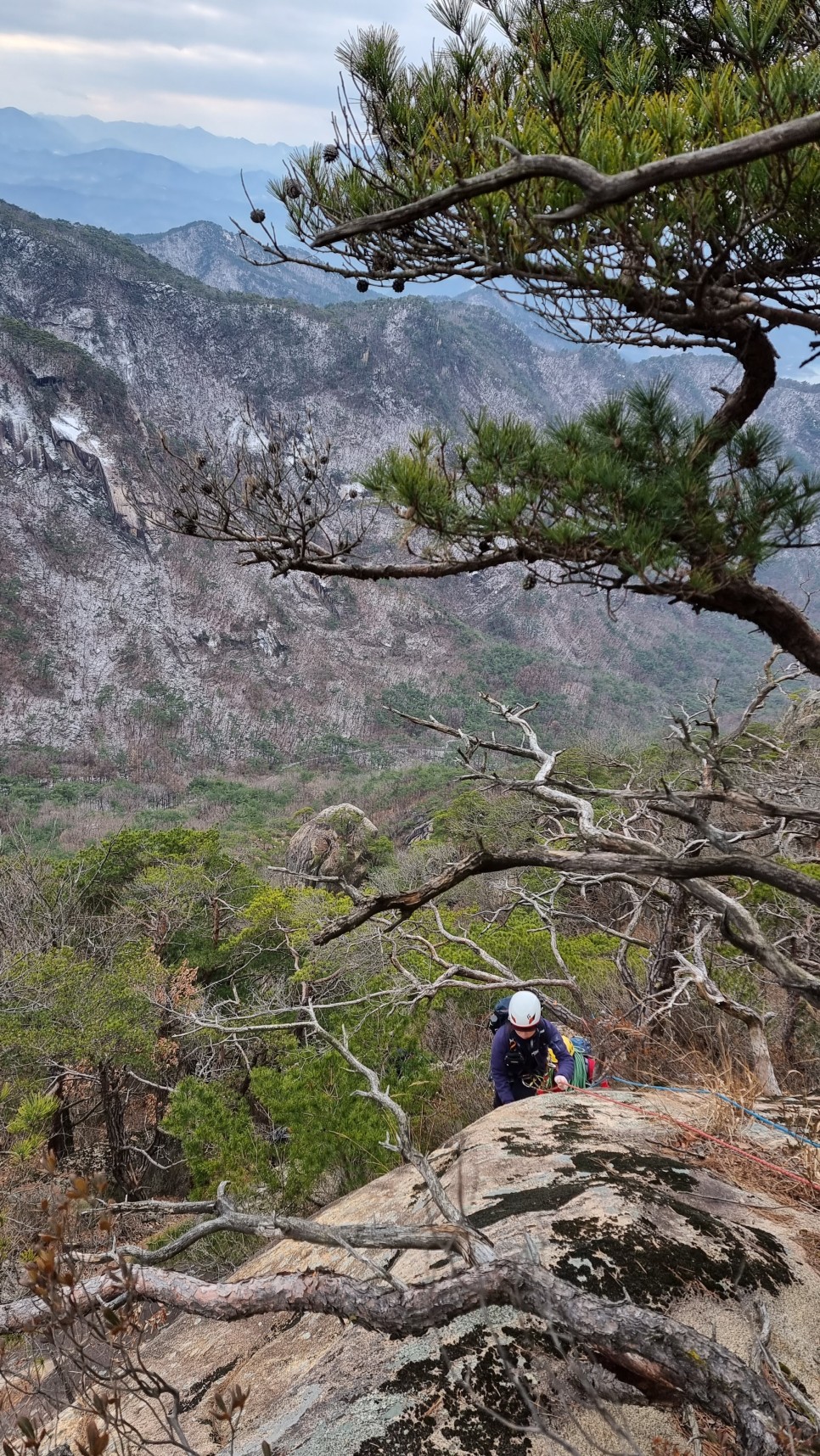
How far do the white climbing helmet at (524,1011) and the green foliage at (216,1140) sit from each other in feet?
10.1

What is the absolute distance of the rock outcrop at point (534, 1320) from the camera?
5.32ft

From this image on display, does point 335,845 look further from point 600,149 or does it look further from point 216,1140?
point 600,149

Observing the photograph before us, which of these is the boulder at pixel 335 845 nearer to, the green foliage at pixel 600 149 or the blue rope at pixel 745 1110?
the blue rope at pixel 745 1110

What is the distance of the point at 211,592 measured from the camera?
2032 inches

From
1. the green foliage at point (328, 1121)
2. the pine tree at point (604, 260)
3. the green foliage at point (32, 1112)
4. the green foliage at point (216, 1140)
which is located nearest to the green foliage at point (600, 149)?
the pine tree at point (604, 260)

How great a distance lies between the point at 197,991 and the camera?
33.7ft

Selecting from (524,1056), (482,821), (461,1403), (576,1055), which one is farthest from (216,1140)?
(482,821)

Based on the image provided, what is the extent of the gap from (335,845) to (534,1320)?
18022 mm

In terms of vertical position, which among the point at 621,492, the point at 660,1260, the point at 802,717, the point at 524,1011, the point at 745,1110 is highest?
the point at 621,492

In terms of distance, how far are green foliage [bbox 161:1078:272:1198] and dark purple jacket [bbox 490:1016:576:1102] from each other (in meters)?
2.73

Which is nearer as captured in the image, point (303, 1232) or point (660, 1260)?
point (303, 1232)

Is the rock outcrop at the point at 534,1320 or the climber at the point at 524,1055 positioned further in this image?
the climber at the point at 524,1055

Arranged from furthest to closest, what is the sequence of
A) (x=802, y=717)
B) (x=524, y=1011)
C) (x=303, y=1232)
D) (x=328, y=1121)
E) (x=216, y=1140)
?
(x=802, y=717)
(x=216, y=1140)
(x=328, y=1121)
(x=524, y=1011)
(x=303, y=1232)

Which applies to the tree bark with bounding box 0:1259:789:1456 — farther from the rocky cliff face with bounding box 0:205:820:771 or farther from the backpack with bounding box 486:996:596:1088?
the rocky cliff face with bounding box 0:205:820:771
